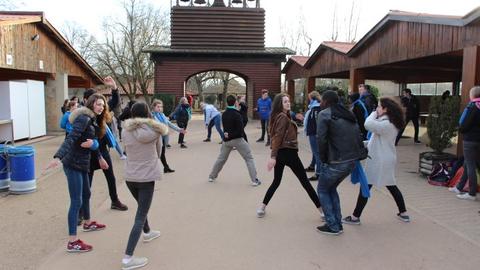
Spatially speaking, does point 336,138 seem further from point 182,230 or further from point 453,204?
point 453,204

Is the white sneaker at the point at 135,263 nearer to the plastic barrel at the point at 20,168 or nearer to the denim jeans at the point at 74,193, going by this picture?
the denim jeans at the point at 74,193

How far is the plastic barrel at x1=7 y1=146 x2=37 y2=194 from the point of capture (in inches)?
291

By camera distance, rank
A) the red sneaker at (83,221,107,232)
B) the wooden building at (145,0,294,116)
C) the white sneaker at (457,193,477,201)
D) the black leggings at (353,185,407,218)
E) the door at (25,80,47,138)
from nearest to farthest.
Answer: the red sneaker at (83,221,107,232) < the black leggings at (353,185,407,218) < the white sneaker at (457,193,477,201) < the door at (25,80,47,138) < the wooden building at (145,0,294,116)

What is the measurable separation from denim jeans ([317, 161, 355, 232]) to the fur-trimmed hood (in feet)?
6.72

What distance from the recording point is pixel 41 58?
16.6 m

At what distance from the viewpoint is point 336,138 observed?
5082 millimetres

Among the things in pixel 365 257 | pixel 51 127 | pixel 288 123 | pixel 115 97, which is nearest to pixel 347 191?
pixel 288 123

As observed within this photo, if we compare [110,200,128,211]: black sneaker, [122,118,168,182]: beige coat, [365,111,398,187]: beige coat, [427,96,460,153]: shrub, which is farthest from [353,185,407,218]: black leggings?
[427,96,460,153]: shrub

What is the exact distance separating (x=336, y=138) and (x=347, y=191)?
2.84m

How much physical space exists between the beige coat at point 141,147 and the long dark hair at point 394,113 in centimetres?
274

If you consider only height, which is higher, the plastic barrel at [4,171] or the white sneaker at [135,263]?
the plastic barrel at [4,171]

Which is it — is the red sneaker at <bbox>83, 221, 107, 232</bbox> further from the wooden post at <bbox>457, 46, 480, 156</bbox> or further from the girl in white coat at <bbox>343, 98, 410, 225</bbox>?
the wooden post at <bbox>457, 46, 480, 156</bbox>

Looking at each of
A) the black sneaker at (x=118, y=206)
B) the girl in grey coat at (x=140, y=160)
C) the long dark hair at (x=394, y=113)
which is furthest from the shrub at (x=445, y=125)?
the girl in grey coat at (x=140, y=160)

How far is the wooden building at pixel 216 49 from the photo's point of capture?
26531mm
